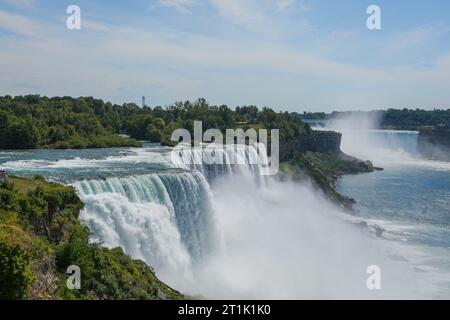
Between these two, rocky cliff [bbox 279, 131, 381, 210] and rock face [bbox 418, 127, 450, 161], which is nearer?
rocky cliff [bbox 279, 131, 381, 210]

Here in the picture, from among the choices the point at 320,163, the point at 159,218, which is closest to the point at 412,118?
the point at 320,163

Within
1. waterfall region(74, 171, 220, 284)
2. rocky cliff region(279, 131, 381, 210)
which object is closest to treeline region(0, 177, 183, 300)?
waterfall region(74, 171, 220, 284)

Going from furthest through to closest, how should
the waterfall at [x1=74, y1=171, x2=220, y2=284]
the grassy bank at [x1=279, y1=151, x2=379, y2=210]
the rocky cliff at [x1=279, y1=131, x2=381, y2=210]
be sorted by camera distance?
the rocky cliff at [x1=279, y1=131, x2=381, y2=210]
the grassy bank at [x1=279, y1=151, x2=379, y2=210]
the waterfall at [x1=74, y1=171, x2=220, y2=284]

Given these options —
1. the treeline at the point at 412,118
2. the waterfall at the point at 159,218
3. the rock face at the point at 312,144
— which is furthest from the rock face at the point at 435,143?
the waterfall at the point at 159,218

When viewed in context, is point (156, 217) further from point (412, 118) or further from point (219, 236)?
point (412, 118)

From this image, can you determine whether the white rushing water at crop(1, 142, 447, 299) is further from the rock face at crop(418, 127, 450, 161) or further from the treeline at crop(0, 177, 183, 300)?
the rock face at crop(418, 127, 450, 161)

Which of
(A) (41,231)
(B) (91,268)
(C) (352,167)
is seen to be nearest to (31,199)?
(A) (41,231)

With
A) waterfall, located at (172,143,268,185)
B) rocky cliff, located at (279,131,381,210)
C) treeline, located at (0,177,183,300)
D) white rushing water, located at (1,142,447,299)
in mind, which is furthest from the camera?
rocky cliff, located at (279,131,381,210)

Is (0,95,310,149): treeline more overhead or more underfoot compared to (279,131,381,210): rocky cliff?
more overhead
